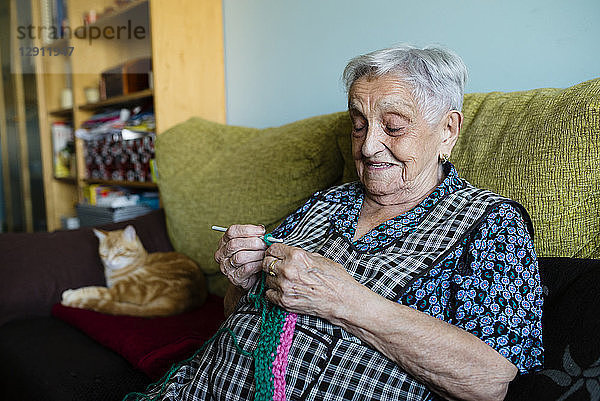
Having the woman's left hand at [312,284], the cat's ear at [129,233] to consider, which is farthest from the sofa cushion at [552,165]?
the cat's ear at [129,233]

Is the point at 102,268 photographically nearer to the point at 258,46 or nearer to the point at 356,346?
the point at 258,46

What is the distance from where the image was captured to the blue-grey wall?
3.98 feet

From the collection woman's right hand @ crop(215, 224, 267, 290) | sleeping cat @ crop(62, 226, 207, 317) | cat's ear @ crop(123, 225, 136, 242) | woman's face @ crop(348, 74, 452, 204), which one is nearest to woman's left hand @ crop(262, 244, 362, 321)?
woman's right hand @ crop(215, 224, 267, 290)

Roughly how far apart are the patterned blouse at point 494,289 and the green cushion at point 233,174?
1.95 feet

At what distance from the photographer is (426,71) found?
89cm

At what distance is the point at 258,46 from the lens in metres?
2.08

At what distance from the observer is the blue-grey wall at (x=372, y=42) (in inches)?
47.8

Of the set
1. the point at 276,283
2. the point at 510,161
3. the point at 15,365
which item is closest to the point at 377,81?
the point at 510,161

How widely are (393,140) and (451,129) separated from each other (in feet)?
0.45

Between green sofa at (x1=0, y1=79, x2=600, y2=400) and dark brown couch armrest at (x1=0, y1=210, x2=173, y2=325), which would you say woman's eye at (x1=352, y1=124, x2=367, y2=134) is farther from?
dark brown couch armrest at (x1=0, y1=210, x2=173, y2=325)

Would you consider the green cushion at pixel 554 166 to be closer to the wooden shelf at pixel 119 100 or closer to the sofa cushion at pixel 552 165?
the sofa cushion at pixel 552 165

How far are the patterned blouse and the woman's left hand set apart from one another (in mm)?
118

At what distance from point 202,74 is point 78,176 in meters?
1.19

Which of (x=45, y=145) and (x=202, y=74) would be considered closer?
(x=202, y=74)
